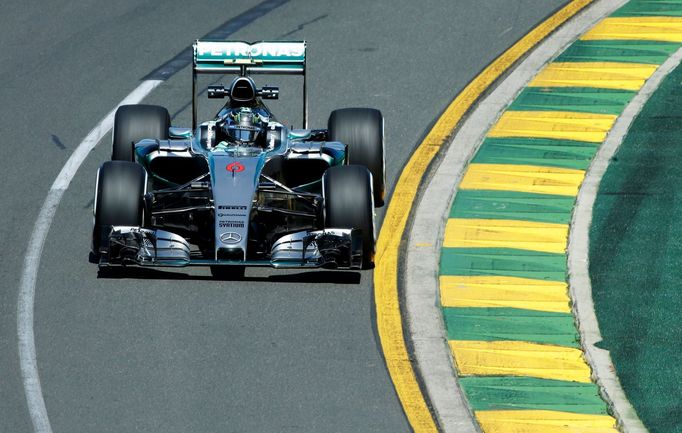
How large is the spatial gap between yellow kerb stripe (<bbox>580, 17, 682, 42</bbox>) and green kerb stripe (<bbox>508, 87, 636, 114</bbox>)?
1.72 meters

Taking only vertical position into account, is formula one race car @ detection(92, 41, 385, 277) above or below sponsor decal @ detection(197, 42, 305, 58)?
below

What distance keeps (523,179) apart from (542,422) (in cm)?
550

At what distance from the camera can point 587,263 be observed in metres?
16.5

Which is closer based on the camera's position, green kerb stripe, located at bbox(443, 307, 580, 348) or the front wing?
green kerb stripe, located at bbox(443, 307, 580, 348)

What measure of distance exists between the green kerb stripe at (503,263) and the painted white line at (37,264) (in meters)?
3.81

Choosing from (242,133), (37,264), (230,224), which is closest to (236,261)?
(230,224)

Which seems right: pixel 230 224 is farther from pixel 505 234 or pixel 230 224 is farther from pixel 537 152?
pixel 537 152

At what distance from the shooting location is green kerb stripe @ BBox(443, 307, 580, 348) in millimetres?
15055

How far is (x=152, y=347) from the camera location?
1470 cm

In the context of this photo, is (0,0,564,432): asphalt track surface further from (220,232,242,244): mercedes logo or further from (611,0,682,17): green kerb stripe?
(611,0,682,17): green kerb stripe

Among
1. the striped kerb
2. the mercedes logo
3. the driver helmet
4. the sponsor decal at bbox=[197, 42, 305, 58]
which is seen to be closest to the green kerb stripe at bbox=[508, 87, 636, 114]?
the striped kerb

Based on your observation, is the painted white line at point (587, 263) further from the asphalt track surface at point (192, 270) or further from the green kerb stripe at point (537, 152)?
the asphalt track surface at point (192, 270)

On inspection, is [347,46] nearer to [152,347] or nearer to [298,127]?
[298,127]

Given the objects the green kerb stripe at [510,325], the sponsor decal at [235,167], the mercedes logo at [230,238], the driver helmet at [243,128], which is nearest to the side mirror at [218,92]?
the driver helmet at [243,128]
